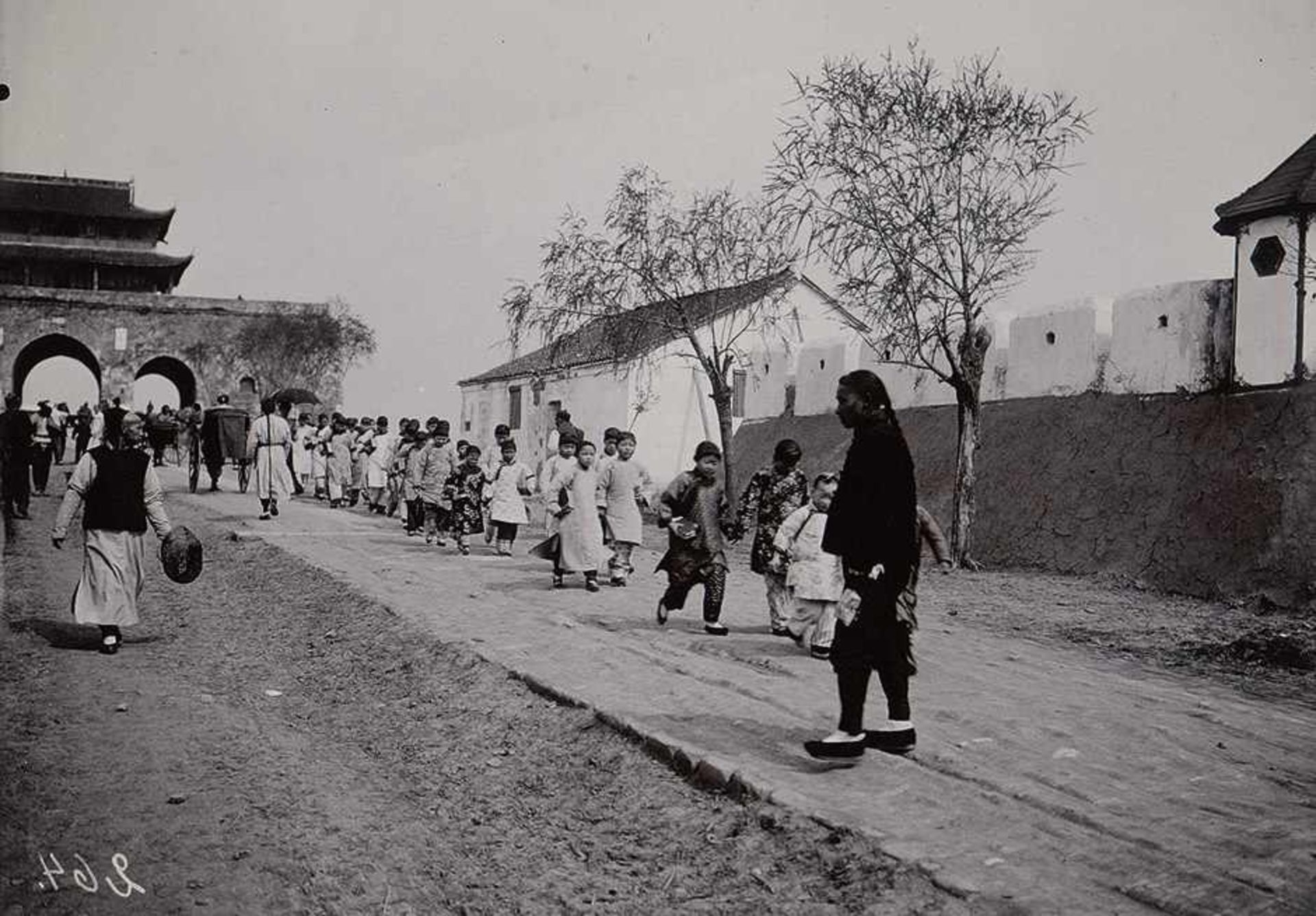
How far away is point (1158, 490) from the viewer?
16.4 metres

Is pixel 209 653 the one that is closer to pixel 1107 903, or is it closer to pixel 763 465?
pixel 1107 903

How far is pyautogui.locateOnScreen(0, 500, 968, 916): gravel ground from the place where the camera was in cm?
414

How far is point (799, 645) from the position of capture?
27.4 feet

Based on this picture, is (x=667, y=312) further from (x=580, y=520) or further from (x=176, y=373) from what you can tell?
(x=176, y=373)

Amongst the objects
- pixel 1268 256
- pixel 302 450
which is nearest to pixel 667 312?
pixel 302 450

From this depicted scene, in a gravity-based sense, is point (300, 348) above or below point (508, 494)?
above

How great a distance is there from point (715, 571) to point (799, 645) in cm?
90

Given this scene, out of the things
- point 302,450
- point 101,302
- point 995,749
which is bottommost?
point 995,749

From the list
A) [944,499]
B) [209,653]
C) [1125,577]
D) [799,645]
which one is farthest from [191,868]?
[944,499]

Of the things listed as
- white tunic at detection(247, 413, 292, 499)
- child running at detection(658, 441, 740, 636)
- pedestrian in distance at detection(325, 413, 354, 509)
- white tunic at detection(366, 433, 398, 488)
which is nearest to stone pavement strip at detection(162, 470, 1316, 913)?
child running at detection(658, 441, 740, 636)

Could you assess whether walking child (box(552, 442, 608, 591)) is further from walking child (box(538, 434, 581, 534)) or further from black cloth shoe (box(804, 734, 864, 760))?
black cloth shoe (box(804, 734, 864, 760))

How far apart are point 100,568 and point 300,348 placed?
39179 millimetres

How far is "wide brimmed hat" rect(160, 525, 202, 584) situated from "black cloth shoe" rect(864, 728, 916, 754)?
509 centimetres

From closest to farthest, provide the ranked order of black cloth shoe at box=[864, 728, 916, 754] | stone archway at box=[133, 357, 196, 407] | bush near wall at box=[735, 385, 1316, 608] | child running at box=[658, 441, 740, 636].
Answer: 1. black cloth shoe at box=[864, 728, 916, 754]
2. child running at box=[658, 441, 740, 636]
3. bush near wall at box=[735, 385, 1316, 608]
4. stone archway at box=[133, 357, 196, 407]
